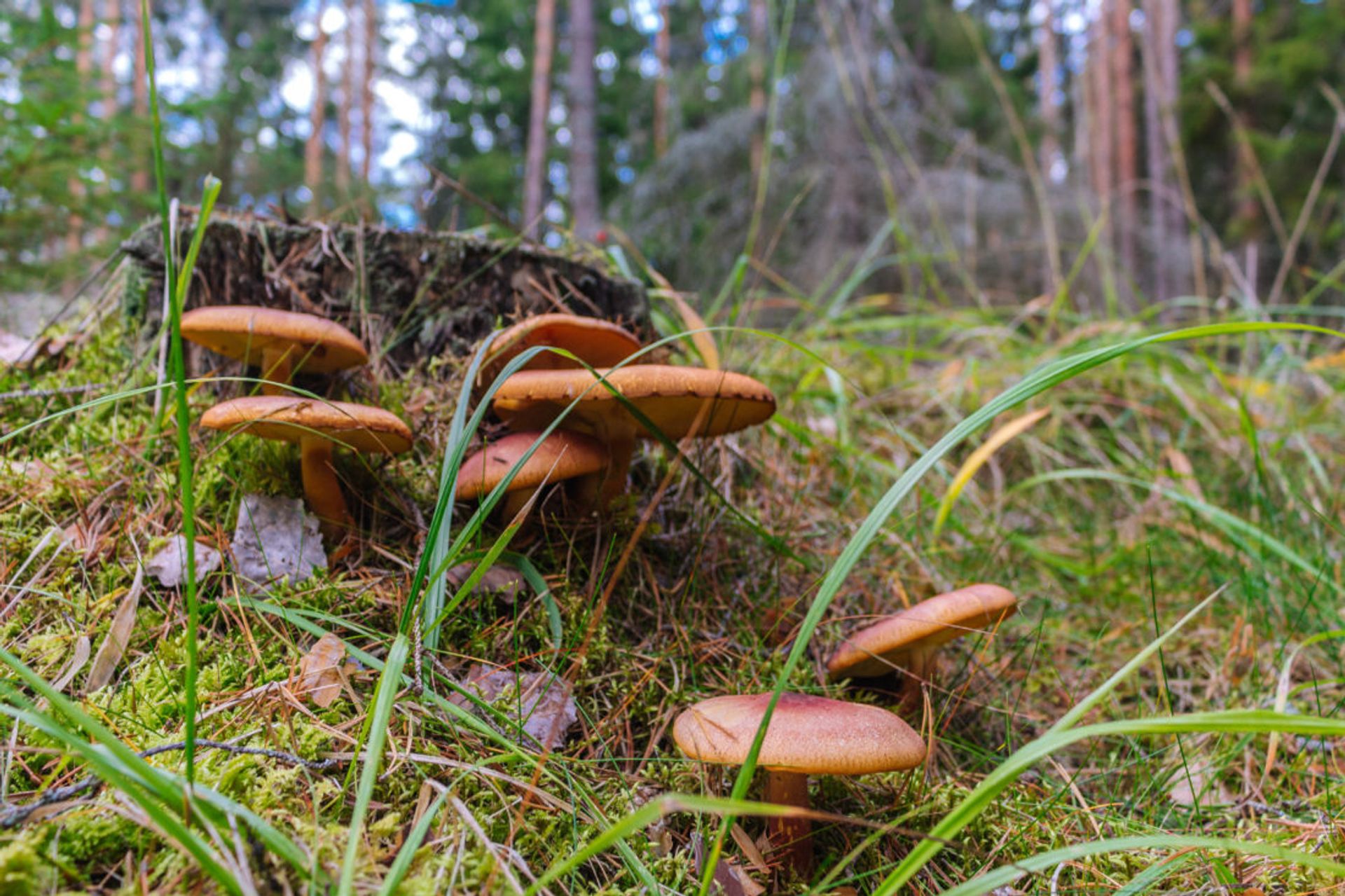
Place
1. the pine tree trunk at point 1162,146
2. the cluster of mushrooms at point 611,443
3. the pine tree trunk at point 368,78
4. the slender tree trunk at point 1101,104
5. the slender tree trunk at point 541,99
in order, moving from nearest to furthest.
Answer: the cluster of mushrooms at point 611,443 → the pine tree trunk at point 1162,146 → the slender tree trunk at point 1101,104 → the slender tree trunk at point 541,99 → the pine tree trunk at point 368,78

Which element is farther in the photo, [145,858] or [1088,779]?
[1088,779]

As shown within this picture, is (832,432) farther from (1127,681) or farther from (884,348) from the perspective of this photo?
(1127,681)

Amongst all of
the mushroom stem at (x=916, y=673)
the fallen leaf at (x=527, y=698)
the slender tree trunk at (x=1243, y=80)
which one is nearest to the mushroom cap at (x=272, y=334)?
the fallen leaf at (x=527, y=698)

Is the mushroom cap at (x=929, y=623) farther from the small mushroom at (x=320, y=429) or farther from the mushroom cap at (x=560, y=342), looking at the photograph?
the small mushroom at (x=320, y=429)

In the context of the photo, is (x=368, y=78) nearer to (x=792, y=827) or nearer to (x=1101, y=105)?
(x=1101, y=105)

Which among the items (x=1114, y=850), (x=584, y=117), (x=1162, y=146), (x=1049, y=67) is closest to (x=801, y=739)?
(x=1114, y=850)

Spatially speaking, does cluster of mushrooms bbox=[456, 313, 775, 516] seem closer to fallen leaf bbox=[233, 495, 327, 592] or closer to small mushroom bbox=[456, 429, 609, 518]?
small mushroom bbox=[456, 429, 609, 518]

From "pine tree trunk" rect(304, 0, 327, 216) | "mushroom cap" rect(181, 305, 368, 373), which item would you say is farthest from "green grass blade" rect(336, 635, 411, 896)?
"pine tree trunk" rect(304, 0, 327, 216)

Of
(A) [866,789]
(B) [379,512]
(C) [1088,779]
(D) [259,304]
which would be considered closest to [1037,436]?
(C) [1088,779]
